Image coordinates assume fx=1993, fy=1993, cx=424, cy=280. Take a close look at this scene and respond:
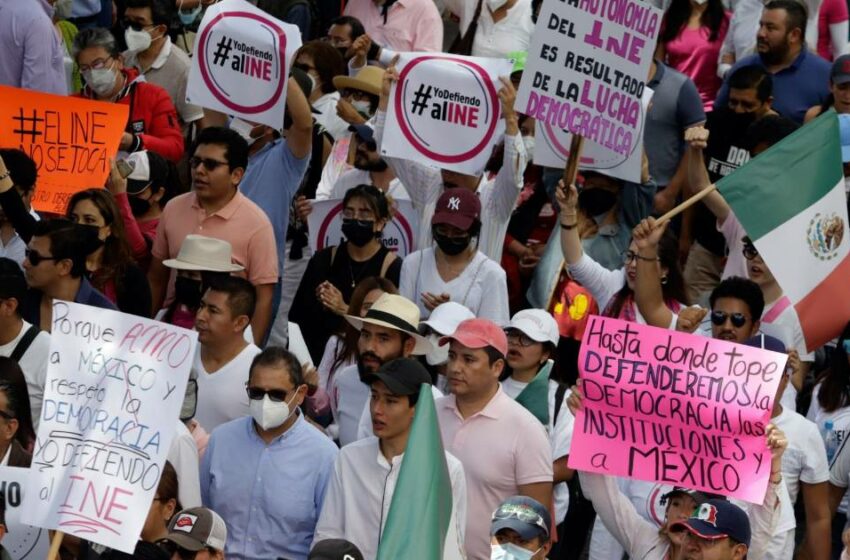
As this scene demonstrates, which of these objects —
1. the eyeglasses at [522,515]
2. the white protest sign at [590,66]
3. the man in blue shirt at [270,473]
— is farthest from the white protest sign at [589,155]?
the eyeglasses at [522,515]

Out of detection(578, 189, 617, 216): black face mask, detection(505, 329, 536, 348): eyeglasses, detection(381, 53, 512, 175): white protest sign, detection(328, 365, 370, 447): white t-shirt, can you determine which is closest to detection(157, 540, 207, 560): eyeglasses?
detection(328, 365, 370, 447): white t-shirt

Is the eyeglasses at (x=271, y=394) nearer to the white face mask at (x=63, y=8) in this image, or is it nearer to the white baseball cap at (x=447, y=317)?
the white baseball cap at (x=447, y=317)

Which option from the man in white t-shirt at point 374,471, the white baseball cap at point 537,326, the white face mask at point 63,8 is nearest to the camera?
the man in white t-shirt at point 374,471

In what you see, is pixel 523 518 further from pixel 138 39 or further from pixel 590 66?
pixel 138 39

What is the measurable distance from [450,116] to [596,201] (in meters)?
0.98

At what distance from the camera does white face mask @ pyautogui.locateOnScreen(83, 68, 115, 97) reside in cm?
1204

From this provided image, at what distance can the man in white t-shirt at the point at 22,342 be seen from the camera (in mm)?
9320

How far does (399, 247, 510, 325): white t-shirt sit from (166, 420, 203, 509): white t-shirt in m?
2.20

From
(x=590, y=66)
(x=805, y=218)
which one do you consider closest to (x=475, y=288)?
(x=590, y=66)

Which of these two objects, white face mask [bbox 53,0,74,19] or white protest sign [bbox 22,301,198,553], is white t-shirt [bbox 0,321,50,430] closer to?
white protest sign [bbox 22,301,198,553]

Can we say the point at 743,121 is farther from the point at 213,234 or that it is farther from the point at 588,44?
the point at 213,234

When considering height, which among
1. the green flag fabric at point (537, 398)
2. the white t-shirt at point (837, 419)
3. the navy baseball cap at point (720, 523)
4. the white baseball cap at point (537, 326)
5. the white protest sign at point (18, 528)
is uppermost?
the white baseball cap at point (537, 326)

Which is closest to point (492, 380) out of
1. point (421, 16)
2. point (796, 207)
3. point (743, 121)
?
point (796, 207)

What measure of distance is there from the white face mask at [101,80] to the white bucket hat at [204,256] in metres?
1.89
